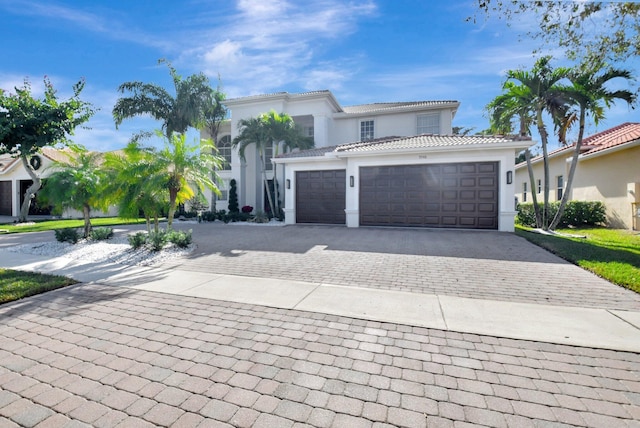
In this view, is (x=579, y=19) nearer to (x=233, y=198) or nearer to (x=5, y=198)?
(x=233, y=198)

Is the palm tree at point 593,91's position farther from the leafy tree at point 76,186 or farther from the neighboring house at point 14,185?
the neighboring house at point 14,185

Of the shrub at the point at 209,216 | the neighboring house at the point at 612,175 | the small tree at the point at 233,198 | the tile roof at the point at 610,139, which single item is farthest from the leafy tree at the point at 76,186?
the tile roof at the point at 610,139

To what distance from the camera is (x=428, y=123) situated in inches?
816

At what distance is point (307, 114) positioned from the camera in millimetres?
20922

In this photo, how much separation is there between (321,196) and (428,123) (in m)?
10.4

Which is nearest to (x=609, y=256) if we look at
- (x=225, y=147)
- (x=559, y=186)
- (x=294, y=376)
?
(x=294, y=376)

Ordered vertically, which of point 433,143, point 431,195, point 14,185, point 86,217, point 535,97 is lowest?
point 86,217

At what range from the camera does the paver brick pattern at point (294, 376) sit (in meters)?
2.30

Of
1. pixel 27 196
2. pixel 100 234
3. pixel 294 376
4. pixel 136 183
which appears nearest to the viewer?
pixel 294 376

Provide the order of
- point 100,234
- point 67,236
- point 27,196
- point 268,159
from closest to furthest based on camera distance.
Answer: point 67,236
point 100,234
point 27,196
point 268,159

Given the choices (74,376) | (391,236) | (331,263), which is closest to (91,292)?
(74,376)

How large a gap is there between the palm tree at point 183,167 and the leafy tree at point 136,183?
0.70ft

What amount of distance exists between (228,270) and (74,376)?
390 centimetres

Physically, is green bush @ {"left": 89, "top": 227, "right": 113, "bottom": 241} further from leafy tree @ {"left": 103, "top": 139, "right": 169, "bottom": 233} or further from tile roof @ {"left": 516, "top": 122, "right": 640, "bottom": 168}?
tile roof @ {"left": 516, "top": 122, "right": 640, "bottom": 168}
